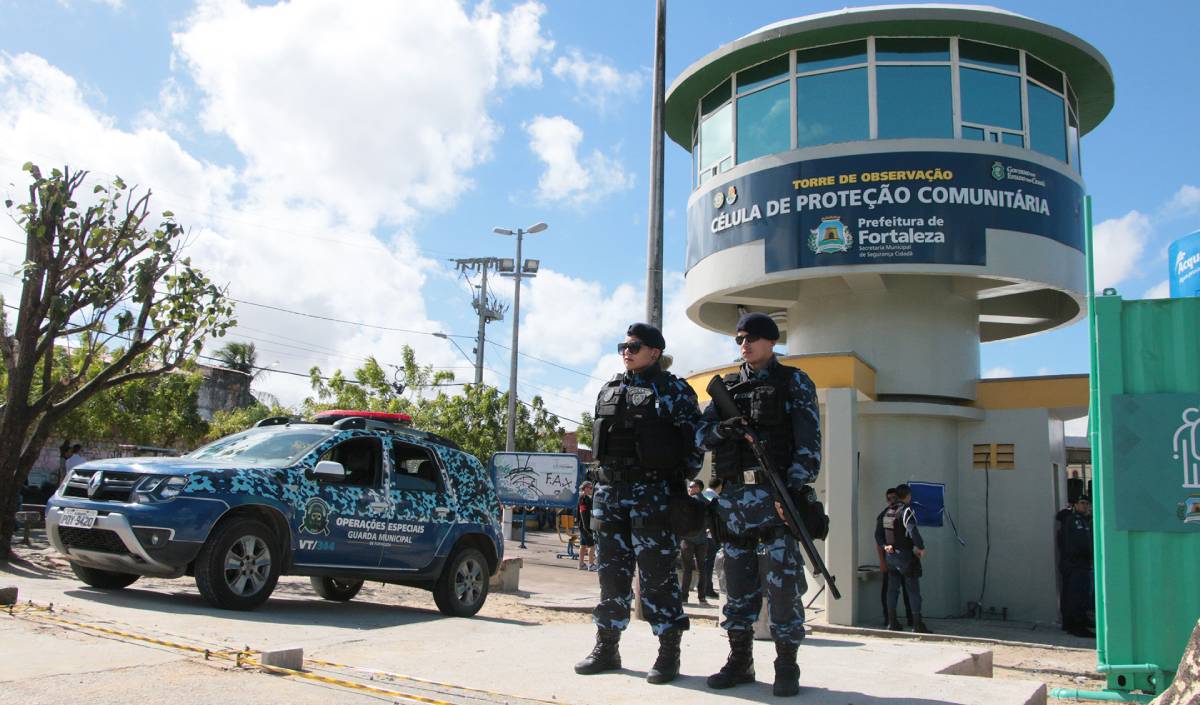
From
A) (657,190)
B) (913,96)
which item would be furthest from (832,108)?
(657,190)

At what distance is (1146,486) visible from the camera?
240 inches

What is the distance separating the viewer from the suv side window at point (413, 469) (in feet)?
28.9

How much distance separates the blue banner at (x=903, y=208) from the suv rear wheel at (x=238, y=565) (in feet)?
28.0

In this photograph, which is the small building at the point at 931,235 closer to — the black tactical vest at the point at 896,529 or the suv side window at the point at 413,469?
the black tactical vest at the point at 896,529

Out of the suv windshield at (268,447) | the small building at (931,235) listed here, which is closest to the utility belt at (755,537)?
the suv windshield at (268,447)

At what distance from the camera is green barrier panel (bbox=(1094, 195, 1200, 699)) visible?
5988mm

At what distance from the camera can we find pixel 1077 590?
40.5 feet

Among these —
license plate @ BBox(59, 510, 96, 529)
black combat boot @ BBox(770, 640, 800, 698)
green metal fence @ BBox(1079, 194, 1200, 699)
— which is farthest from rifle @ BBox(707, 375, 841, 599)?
license plate @ BBox(59, 510, 96, 529)

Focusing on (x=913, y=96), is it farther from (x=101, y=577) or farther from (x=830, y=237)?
(x=101, y=577)

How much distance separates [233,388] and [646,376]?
163 ft

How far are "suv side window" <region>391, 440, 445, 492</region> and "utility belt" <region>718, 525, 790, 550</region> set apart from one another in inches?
182

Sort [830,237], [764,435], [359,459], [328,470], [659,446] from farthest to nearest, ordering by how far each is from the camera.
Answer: [830,237] < [359,459] < [328,470] < [659,446] < [764,435]

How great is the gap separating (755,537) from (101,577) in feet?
19.8

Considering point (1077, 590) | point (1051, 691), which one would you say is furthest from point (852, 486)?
point (1051, 691)
